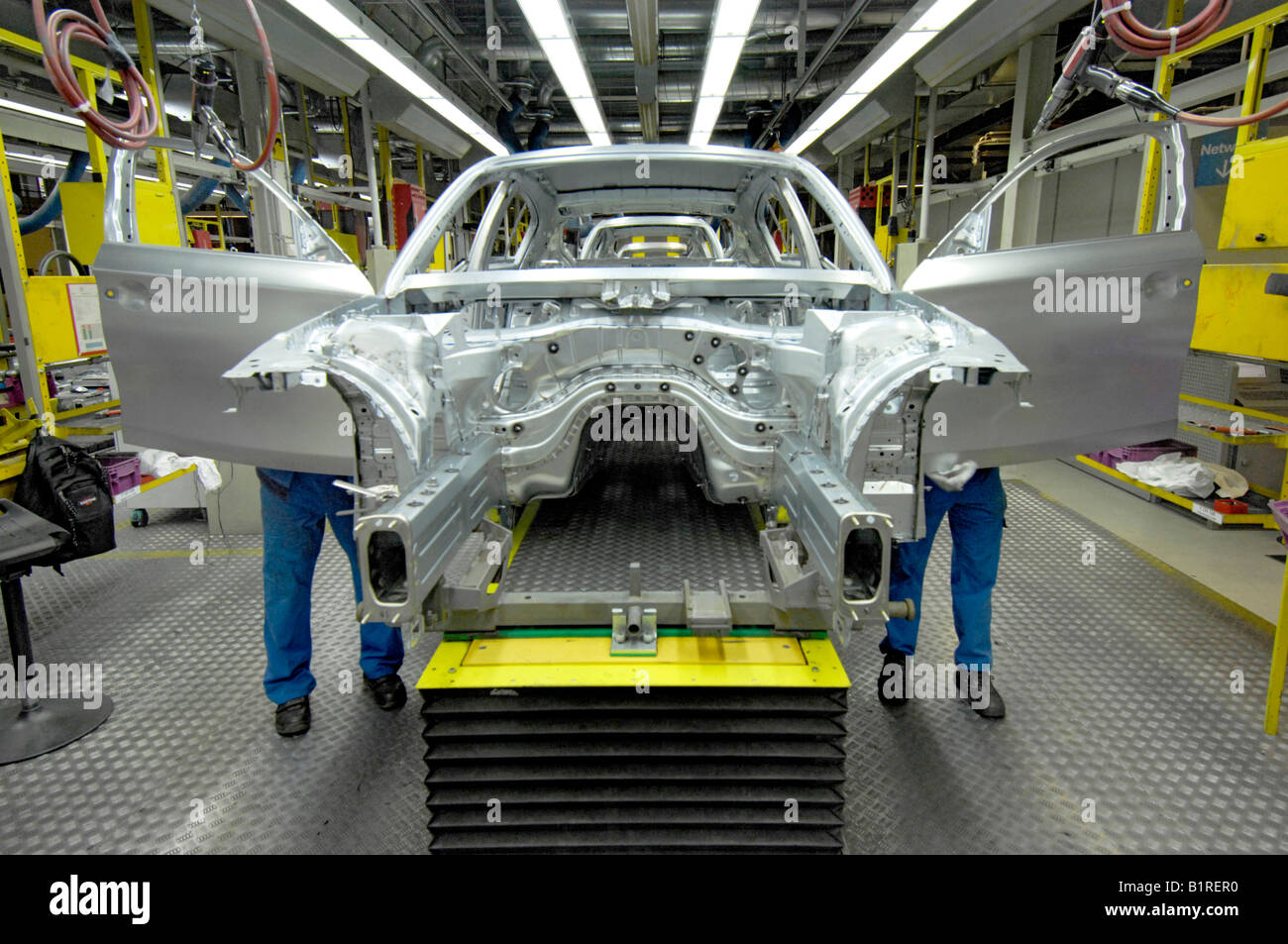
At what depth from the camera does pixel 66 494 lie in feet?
9.80

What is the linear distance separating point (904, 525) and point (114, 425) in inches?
164

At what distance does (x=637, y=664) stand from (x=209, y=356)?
4.96 ft

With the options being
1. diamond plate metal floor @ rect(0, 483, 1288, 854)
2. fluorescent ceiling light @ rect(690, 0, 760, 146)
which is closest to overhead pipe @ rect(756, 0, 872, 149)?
fluorescent ceiling light @ rect(690, 0, 760, 146)

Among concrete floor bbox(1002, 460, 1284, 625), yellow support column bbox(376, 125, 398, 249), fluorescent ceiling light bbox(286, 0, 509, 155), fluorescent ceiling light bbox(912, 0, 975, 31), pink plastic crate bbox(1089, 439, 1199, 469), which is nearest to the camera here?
concrete floor bbox(1002, 460, 1284, 625)

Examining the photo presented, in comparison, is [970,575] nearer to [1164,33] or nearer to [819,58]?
[1164,33]

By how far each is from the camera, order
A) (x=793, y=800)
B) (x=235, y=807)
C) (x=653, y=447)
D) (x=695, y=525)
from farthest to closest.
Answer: (x=653, y=447)
(x=695, y=525)
(x=235, y=807)
(x=793, y=800)

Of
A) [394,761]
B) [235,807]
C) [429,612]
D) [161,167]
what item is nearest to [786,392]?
[429,612]

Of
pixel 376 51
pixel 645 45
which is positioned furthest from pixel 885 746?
pixel 376 51

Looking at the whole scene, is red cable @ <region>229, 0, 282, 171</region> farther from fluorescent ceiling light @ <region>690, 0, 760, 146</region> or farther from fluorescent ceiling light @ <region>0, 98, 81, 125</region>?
fluorescent ceiling light @ <region>0, 98, 81, 125</region>

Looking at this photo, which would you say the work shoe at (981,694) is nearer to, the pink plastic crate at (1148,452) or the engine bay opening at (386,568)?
the engine bay opening at (386,568)

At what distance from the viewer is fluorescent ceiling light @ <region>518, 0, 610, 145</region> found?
162 inches

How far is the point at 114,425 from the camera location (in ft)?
12.8

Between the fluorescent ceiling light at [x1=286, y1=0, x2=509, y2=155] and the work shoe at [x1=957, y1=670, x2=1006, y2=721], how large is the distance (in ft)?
14.9
